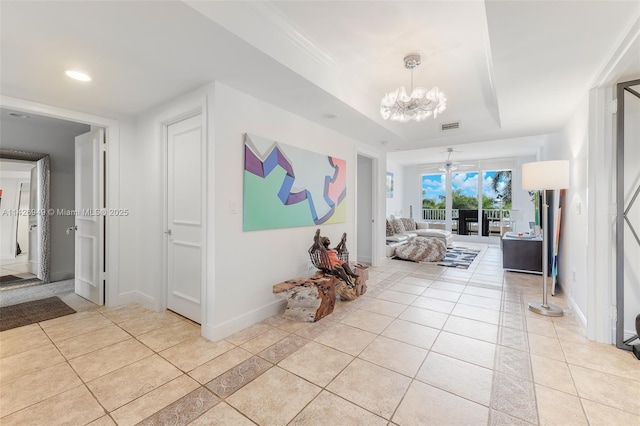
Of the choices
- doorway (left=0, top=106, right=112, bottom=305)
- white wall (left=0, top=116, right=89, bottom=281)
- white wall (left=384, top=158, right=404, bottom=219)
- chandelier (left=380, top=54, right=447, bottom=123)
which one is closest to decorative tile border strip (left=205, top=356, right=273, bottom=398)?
chandelier (left=380, top=54, right=447, bottom=123)

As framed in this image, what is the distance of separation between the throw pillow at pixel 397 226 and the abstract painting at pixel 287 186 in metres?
3.35

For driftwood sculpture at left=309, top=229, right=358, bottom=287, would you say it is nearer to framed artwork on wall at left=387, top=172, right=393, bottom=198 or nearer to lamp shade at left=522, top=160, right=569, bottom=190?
lamp shade at left=522, top=160, right=569, bottom=190

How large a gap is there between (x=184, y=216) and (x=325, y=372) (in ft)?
6.93

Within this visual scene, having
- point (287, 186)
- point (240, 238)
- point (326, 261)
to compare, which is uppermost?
point (287, 186)

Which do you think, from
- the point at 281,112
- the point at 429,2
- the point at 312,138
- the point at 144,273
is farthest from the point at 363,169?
the point at 144,273

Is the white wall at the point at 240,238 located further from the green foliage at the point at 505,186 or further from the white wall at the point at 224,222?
the green foliage at the point at 505,186

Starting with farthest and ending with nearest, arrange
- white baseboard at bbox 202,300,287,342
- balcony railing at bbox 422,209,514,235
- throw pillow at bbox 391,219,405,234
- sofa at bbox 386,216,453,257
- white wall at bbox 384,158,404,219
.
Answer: white wall at bbox 384,158,404,219 < balcony railing at bbox 422,209,514,235 < throw pillow at bbox 391,219,405,234 < sofa at bbox 386,216,453,257 < white baseboard at bbox 202,300,287,342

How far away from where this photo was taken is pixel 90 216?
3.47m

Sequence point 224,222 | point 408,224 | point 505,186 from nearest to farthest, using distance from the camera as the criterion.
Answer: point 224,222, point 408,224, point 505,186

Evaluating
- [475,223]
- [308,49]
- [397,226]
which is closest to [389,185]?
[397,226]

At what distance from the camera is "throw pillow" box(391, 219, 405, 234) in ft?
23.0

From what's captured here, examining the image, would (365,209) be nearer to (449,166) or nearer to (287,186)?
(287,186)

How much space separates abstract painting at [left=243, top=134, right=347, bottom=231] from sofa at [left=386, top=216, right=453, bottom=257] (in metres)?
2.73

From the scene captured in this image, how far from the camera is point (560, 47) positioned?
1.96 meters
